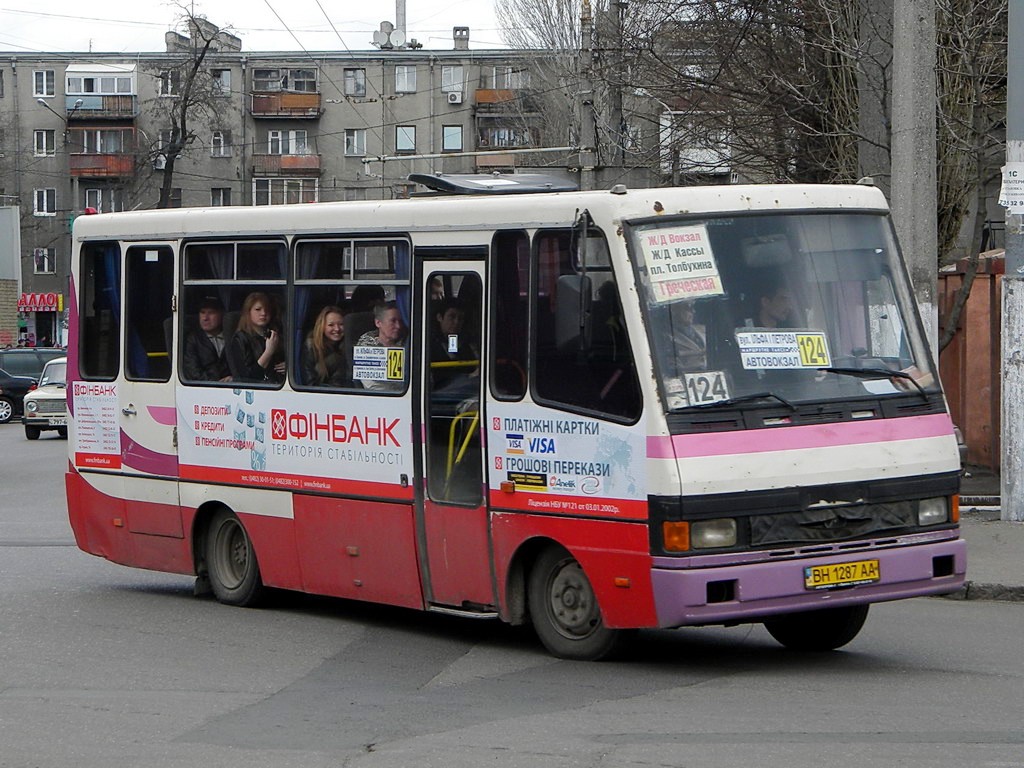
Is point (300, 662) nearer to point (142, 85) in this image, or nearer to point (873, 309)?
point (873, 309)

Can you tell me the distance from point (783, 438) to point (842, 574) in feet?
2.37

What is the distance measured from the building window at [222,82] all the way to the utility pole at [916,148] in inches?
2513

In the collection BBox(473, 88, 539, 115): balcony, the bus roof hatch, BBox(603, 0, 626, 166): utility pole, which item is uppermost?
BBox(473, 88, 539, 115): balcony

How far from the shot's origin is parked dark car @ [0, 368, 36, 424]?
142 feet

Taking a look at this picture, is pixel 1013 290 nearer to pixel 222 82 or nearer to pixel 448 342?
pixel 448 342

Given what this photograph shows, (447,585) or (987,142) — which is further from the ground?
(987,142)

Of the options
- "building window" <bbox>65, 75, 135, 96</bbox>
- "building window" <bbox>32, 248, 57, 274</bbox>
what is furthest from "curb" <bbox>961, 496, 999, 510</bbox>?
"building window" <bbox>32, 248, 57, 274</bbox>

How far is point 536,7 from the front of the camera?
49344mm

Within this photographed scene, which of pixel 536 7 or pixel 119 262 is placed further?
pixel 536 7

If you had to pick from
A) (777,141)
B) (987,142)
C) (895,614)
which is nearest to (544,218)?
(895,614)

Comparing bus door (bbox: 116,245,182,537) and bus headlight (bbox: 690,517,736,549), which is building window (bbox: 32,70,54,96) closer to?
bus door (bbox: 116,245,182,537)

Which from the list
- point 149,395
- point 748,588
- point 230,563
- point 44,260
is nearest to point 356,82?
point 44,260

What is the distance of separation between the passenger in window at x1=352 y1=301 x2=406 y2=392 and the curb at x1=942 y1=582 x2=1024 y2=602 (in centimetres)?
418

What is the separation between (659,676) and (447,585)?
5.27ft
